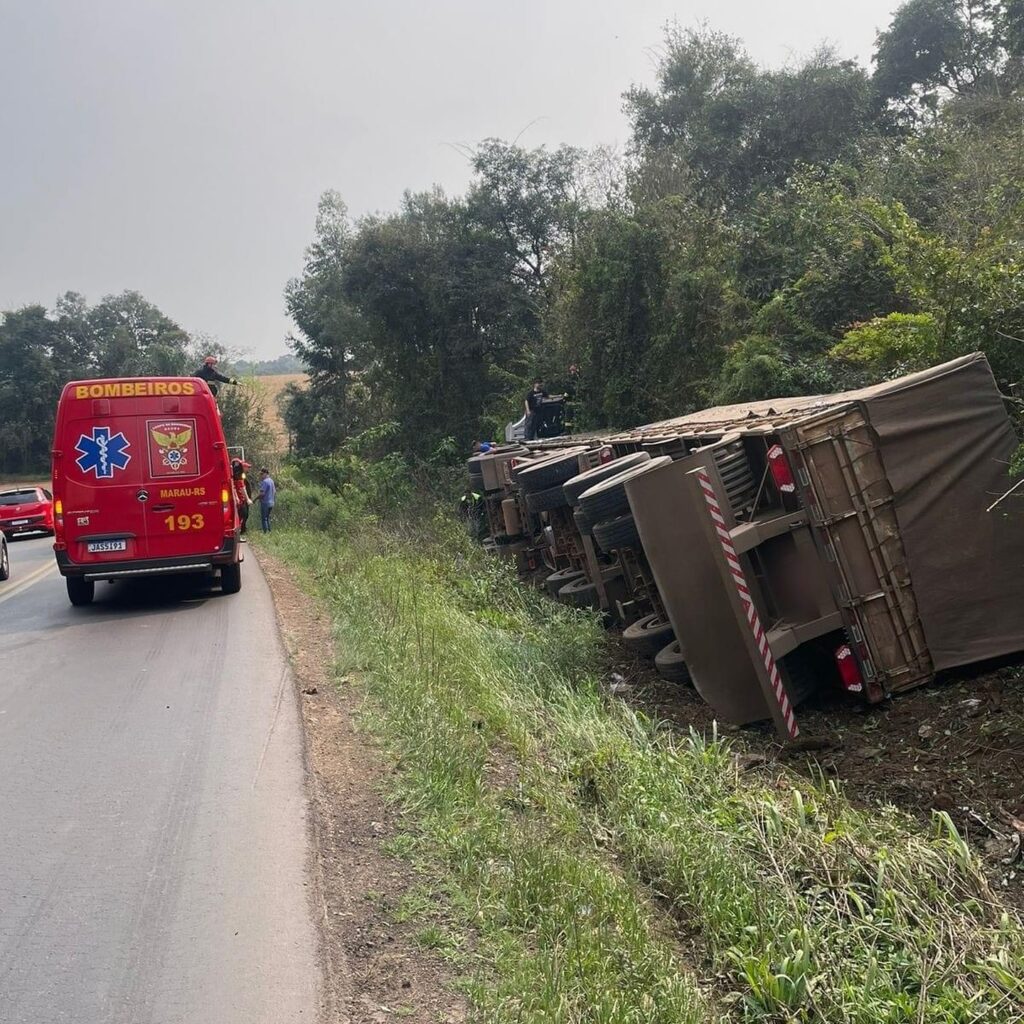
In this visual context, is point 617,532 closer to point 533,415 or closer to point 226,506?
point 226,506

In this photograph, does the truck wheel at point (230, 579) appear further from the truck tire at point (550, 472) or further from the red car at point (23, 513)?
the red car at point (23, 513)

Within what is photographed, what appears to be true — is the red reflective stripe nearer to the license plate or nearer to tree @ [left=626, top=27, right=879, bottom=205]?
the license plate

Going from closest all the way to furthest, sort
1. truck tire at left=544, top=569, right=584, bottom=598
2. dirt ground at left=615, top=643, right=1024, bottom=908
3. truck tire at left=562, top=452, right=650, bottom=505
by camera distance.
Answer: dirt ground at left=615, top=643, right=1024, bottom=908
truck tire at left=562, top=452, right=650, bottom=505
truck tire at left=544, top=569, right=584, bottom=598

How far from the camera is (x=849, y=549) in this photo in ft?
23.8

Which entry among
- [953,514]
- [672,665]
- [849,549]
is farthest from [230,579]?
[953,514]

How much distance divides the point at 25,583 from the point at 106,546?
5359 millimetres

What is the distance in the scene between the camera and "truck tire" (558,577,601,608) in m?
10.9

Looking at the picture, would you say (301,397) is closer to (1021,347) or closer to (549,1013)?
(1021,347)

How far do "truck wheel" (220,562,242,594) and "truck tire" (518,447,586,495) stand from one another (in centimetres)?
412

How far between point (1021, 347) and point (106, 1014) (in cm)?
807

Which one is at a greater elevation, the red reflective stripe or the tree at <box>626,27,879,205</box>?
the tree at <box>626,27,879,205</box>

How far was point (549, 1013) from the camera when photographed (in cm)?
337

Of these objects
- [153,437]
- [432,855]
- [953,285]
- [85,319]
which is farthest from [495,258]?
[85,319]

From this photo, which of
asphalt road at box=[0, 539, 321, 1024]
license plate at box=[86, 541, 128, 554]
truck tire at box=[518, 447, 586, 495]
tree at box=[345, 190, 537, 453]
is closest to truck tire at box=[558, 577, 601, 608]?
truck tire at box=[518, 447, 586, 495]
